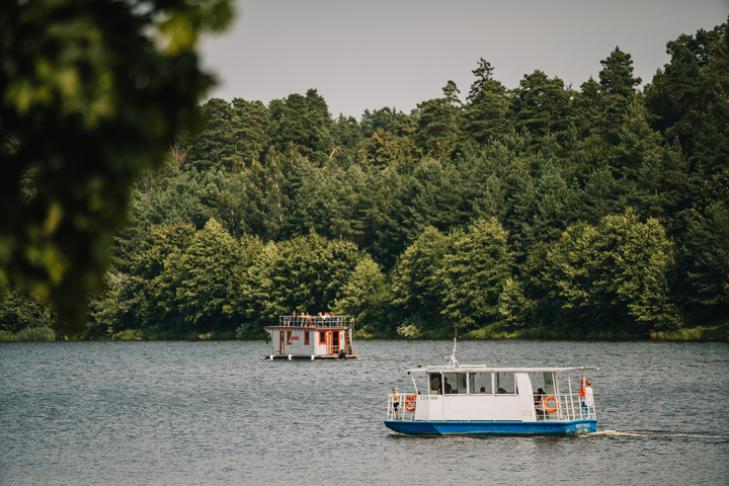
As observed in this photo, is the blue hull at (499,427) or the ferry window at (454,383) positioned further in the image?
the blue hull at (499,427)

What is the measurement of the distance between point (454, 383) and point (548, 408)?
4657 mm

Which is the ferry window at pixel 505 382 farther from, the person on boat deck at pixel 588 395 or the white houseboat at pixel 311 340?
the white houseboat at pixel 311 340

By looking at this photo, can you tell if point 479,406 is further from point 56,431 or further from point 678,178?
point 678,178

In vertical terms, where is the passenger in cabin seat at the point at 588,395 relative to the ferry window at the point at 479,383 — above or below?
below

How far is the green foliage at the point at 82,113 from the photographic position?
354 inches

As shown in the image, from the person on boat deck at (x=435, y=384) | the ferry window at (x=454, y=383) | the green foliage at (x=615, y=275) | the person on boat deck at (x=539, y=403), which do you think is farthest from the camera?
the green foliage at (x=615, y=275)

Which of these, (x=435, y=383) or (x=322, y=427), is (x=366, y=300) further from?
(x=435, y=383)

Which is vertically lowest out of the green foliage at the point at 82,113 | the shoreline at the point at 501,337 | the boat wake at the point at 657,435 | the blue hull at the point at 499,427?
the boat wake at the point at 657,435

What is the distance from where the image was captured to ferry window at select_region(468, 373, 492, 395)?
5600cm

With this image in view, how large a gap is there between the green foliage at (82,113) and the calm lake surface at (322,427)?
39920 millimetres

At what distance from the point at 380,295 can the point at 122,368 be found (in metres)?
49.6

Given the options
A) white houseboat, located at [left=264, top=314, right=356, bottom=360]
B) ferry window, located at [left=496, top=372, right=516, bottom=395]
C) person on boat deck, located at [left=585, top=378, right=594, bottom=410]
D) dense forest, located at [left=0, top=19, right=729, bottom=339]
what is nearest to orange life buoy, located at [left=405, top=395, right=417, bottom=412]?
ferry window, located at [left=496, top=372, right=516, bottom=395]

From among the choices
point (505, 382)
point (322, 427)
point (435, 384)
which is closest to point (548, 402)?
point (505, 382)

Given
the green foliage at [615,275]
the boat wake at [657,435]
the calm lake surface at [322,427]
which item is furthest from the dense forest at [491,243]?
the boat wake at [657,435]
